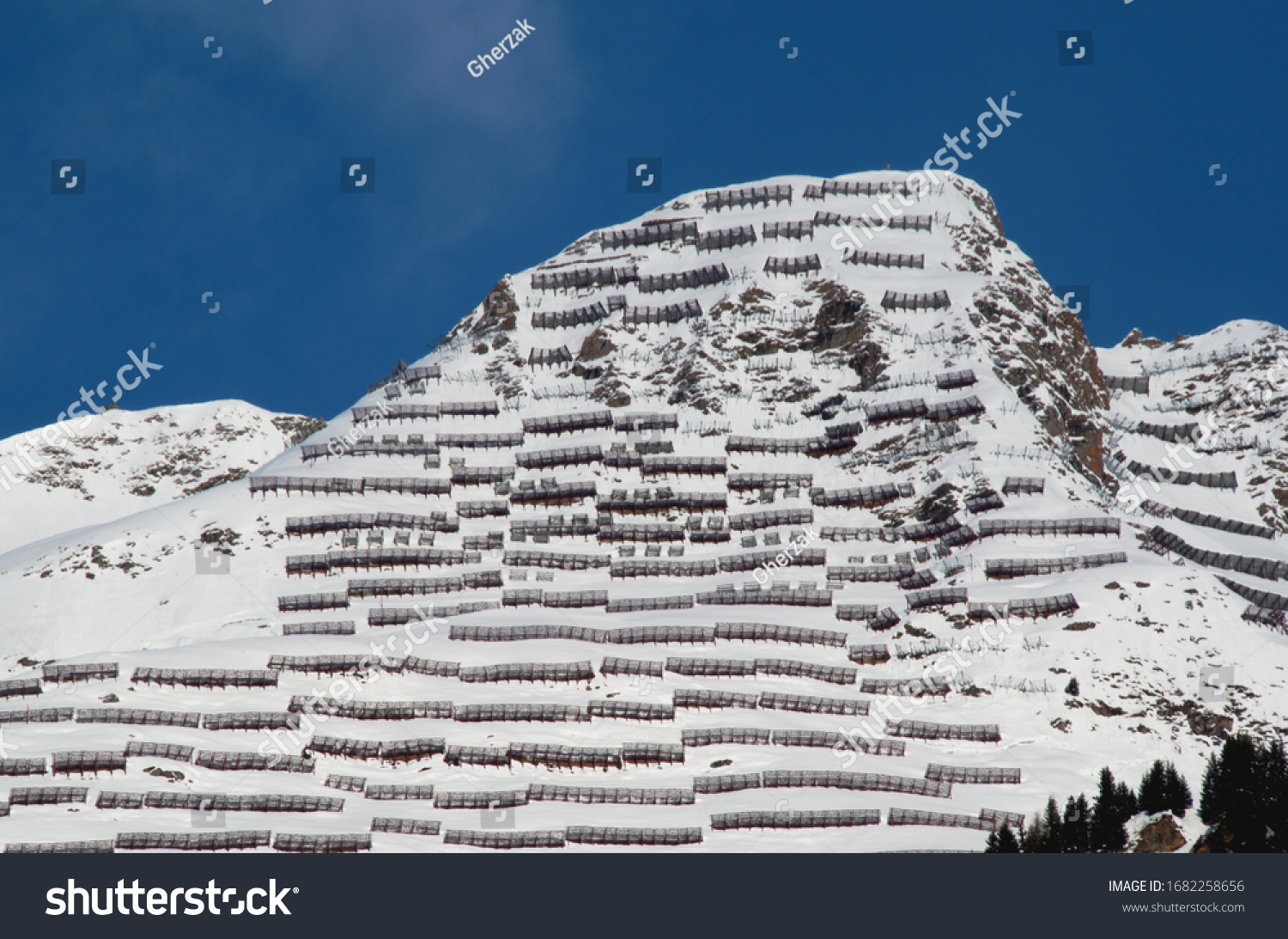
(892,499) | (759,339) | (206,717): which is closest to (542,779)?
(206,717)

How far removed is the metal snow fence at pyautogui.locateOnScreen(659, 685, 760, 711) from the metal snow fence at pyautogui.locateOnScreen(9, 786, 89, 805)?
48.7 m

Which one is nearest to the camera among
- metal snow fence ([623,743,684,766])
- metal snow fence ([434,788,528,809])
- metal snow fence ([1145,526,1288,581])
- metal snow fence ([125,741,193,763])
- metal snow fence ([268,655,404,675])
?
metal snow fence ([434,788,528,809])

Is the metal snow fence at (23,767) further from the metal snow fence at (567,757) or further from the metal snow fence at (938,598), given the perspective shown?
the metal snow fence at (938,598)

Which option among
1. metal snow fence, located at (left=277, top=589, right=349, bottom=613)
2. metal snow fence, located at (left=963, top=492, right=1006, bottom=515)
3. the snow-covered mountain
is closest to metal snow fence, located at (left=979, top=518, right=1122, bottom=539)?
the snow-covered mountain

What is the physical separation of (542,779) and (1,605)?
68.5 metres

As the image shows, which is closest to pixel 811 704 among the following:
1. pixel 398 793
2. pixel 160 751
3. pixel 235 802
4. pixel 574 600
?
pixel 574 600

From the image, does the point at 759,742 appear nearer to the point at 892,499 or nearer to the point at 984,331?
the point at 892,499

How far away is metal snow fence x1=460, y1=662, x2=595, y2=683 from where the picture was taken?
122 metres

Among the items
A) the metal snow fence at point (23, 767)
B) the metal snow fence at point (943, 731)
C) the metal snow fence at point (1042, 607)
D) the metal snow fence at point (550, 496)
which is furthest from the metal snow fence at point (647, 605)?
the metal snow fence at point (23, 767)

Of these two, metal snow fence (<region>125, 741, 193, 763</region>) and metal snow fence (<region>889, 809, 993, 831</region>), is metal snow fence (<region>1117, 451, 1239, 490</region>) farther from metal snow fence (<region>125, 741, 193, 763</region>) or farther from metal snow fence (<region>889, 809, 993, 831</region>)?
metal snow fence (<region>125, 741, 193, 763</region>)

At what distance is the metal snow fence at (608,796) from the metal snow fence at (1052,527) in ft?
177

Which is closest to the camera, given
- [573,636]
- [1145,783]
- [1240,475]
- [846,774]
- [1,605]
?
[1145,783]

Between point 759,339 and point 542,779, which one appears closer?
point 542,779

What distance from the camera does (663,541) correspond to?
157m
